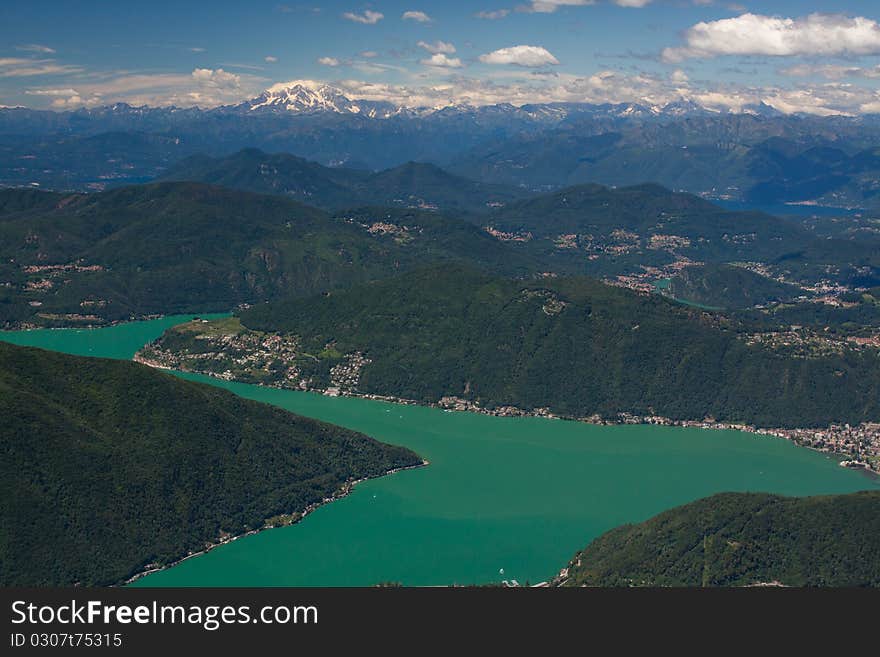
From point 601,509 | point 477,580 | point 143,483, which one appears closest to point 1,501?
point 143,483

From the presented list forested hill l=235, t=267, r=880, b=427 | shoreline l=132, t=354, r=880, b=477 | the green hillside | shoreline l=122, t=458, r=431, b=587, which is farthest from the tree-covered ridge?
the green hillside

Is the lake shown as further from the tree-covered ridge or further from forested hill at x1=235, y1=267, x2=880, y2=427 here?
the tree-covered ridge

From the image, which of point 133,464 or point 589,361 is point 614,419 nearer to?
point 589,361

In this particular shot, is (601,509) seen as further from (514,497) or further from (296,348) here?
(296,348)

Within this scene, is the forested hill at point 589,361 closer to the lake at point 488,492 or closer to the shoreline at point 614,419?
the shoreline at point 614,419

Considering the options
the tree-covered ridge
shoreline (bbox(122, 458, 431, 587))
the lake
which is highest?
the tree-covered ridge

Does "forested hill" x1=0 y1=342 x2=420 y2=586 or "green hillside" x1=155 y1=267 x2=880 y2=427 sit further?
"green hillside" x1=155 y1=267 x2=880 y2=427

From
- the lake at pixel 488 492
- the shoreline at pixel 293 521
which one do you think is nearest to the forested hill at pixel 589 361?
the lake at pixel 488 492
